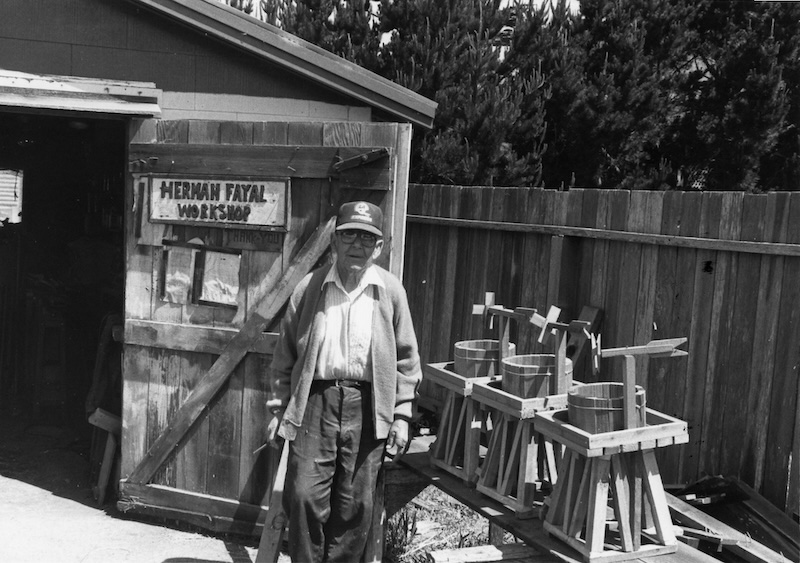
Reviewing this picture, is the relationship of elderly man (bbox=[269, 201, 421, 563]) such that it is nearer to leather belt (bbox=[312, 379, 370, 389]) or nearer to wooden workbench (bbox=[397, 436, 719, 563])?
leather belt (bbox=[312, 379, 370, 389])

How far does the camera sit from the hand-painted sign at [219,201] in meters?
5.27

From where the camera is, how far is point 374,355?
13.8 ft

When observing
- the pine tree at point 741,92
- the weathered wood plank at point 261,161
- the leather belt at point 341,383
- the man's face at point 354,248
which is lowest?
the leather belt at point 341,383

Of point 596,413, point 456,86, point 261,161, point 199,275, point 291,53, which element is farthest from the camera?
point 456,86

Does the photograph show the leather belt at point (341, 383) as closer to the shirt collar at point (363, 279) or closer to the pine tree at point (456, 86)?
the shirt collar at point (363, 279)

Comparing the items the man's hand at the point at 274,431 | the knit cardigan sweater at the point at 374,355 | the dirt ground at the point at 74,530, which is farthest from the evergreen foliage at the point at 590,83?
the man's hand at the point at 274,431

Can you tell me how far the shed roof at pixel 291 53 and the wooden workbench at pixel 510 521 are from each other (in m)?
2.63

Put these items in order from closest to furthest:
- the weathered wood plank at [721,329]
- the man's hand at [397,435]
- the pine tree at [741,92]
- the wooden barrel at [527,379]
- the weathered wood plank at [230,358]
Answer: the man's hand at [397,435], the wooden barrel at [527,379], the weathered wood plank at [721,329], the weathered wood plank at [230,358], the pine tree at [741,92]

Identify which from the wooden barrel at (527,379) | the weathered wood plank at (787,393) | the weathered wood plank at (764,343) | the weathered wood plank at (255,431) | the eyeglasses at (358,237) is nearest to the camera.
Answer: the eyeglasses at (358,237)

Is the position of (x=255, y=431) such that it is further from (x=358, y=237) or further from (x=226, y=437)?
(x=358, y=237)

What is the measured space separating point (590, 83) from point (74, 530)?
348 inches

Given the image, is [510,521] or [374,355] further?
[510,521]

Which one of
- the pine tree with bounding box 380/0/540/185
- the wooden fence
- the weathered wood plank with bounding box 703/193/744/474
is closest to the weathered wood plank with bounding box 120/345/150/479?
the wooden fence

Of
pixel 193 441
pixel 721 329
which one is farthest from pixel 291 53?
pixel 721 329
